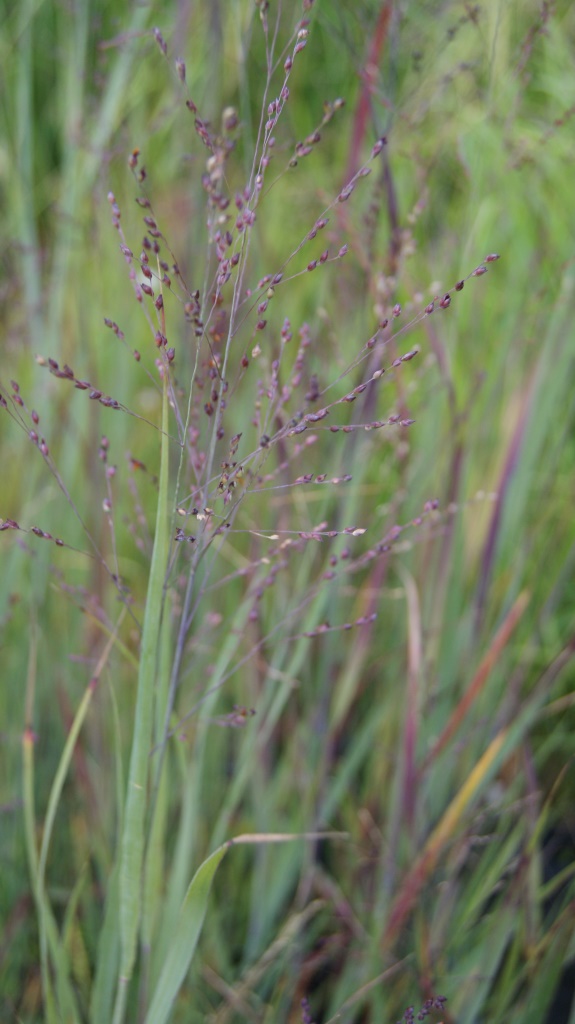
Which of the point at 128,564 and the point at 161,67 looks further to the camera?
the point at 161,67

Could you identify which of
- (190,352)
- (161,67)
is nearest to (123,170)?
(161,67)

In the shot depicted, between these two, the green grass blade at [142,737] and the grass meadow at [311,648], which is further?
the grass meadow at [311,648]

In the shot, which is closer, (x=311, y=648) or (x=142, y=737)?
(x=142, y=737)

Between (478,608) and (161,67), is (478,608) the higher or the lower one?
the lower one

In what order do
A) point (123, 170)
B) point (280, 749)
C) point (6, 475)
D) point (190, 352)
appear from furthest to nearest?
point (123, 170) < point (6, 475) < point (280, 749) < point (190, 352)

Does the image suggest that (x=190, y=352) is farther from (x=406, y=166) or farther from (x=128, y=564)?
(x=406, y=166)

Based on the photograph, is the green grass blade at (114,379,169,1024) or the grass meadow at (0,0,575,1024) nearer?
the green grass blade at (114,379,169,1024)

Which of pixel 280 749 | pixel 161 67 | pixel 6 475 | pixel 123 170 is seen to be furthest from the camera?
pixel 161 67

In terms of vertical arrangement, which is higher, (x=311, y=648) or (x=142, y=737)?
(x=311, y=648)
